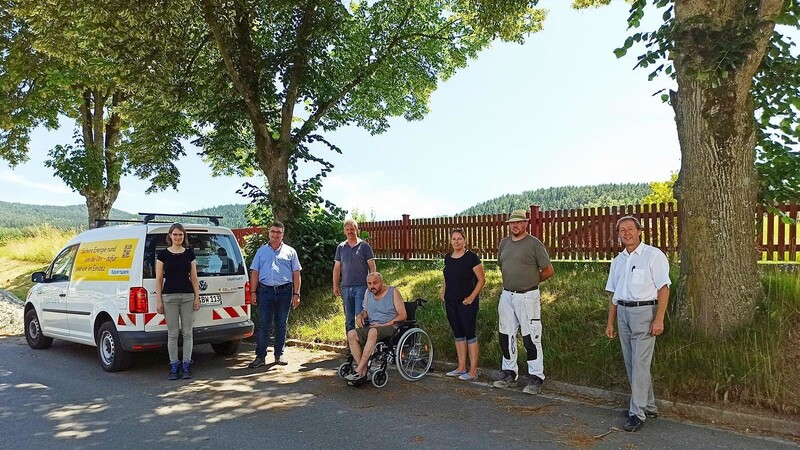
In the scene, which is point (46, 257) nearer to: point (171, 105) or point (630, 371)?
point (171, 105)

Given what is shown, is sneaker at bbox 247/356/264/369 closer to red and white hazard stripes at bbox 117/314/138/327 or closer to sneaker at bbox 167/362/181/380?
sneaker at bbox 167/362/181/380

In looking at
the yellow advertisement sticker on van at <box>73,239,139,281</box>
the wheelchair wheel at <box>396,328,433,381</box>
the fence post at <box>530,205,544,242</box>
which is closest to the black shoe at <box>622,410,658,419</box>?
the wheelchair wheel at <box>396,328,433,381</box>

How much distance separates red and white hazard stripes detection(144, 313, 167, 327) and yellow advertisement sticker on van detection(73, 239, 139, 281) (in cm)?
59

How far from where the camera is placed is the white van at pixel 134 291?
739 centimetres

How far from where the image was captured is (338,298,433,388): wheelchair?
6.66 m

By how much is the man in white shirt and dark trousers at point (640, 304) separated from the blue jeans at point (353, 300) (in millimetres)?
3821

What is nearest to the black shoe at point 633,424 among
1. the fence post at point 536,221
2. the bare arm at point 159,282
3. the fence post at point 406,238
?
the bare arm at point 159,282

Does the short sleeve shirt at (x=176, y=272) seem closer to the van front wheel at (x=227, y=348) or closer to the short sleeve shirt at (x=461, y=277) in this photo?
the van front wheel at (x=227, y=348)

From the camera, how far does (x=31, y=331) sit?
32.6ft

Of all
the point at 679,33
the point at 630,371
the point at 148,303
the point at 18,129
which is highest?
the point at 18,129

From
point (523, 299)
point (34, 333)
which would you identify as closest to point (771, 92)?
point (523, 299)

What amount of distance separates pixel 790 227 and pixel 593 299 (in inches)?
213

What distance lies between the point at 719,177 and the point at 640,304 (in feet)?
7.05

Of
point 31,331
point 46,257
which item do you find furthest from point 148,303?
point 46,257
